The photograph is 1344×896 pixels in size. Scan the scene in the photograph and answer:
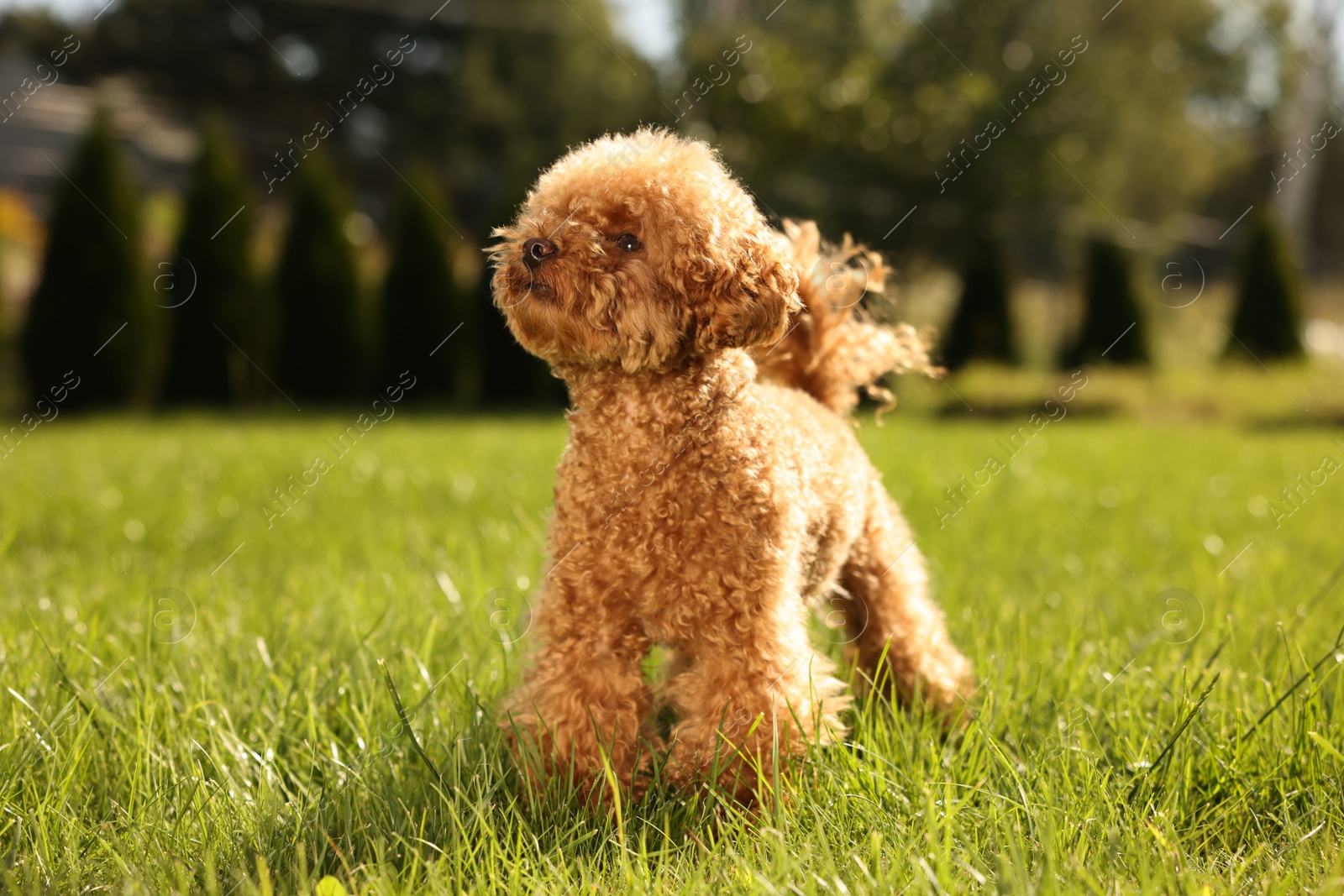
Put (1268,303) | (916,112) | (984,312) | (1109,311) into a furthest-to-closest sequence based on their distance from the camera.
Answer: (984,312) < (1109,311) < (1268,303) < (916,112)

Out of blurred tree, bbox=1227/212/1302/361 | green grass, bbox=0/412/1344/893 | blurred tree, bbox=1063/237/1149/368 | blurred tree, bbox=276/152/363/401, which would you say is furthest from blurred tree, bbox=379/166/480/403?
blurred tree, bbox=1227/212/1302/361

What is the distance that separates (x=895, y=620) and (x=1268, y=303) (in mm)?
14988

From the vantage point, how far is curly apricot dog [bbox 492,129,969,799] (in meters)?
2.23

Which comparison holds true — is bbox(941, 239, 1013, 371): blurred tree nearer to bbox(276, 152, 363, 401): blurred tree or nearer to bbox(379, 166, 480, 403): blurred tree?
bbox(379, 166, 480, 403): blurred tree

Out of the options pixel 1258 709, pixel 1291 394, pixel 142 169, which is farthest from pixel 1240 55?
pixel 1258 709

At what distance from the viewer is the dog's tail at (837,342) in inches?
127

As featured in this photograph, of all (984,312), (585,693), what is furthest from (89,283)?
(984,312)

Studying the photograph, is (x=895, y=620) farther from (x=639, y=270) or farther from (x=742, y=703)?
Answer: (x=639, y=270)

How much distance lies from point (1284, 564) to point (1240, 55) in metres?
37.3

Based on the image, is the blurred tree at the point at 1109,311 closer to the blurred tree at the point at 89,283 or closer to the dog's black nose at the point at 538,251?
the blurred tree at the point at 89,283

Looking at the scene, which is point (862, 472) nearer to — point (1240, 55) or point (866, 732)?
point (866, 732)

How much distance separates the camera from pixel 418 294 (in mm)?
13008

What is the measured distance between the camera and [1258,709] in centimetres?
275

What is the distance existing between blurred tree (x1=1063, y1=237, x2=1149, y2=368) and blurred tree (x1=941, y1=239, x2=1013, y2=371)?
4.21ft
